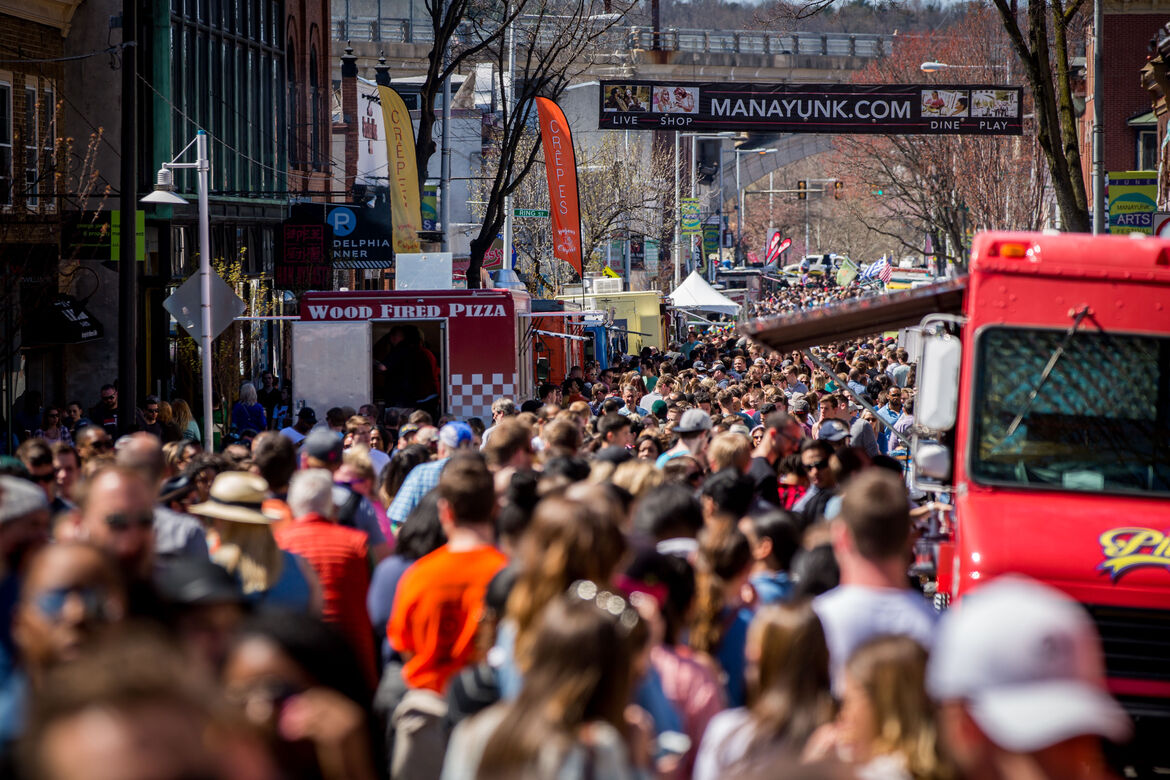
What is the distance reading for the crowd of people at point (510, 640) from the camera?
2.99m

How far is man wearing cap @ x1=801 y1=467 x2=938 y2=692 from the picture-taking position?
16.8ft

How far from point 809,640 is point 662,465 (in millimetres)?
5378

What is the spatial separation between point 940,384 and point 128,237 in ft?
33.7

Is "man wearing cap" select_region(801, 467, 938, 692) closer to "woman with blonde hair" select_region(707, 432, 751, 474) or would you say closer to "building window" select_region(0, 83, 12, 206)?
"woman with blonde hair" select_region(707, 432, 751, 474)

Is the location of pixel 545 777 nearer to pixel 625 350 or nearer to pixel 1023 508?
pixel 1023 508

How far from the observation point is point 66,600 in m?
3.92

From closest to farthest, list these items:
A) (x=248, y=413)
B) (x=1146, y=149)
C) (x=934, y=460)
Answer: (x=934, y=460) < (x=248, y=413) < (x=1146, y=149)

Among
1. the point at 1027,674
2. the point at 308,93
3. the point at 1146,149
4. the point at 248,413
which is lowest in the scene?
the point at 248,413

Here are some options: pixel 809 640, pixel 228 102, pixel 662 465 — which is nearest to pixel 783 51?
pixel 228 102

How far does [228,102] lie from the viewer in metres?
28.7

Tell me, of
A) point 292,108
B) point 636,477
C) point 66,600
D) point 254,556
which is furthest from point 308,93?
point 66,600

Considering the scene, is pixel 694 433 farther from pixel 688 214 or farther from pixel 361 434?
pixel 688 214

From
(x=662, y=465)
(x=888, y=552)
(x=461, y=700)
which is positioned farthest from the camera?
(x=662, y=465)

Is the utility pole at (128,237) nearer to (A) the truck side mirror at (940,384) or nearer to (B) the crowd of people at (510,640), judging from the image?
(B) the crowd of people at (510,640)
